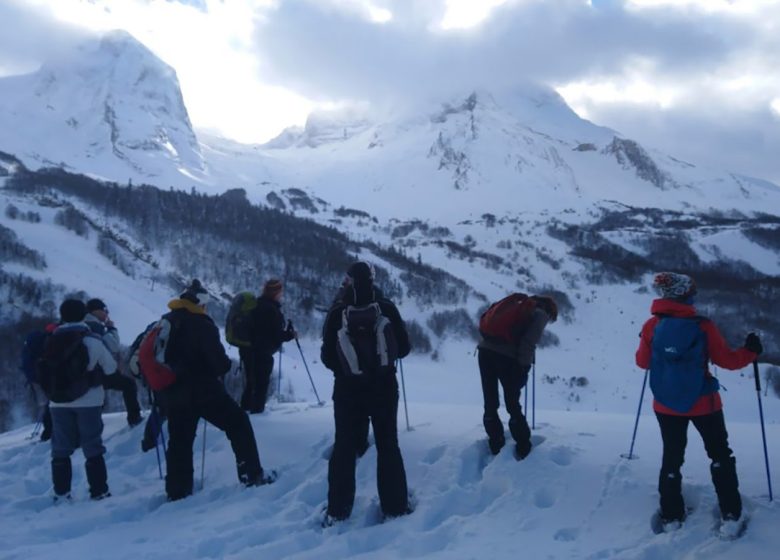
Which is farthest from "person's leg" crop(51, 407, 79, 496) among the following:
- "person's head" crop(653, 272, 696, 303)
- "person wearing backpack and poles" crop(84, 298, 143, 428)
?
"person's head" crop(653, 272, 696, 303)

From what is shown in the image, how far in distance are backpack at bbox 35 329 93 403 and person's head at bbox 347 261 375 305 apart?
3.14 m

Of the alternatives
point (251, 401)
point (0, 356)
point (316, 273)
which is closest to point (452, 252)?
point (316, 273)

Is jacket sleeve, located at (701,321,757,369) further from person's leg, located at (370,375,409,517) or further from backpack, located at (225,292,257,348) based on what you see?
backpack, located at (225,292,257,348)

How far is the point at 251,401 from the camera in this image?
932 cm

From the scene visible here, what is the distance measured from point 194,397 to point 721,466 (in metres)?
4.78

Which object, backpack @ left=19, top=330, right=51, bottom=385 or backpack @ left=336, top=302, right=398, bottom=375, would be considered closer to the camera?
backpack @ left=336, top=302, right=398, bottom=375

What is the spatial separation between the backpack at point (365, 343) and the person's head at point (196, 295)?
73.9 inches

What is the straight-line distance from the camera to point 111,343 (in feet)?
25.2

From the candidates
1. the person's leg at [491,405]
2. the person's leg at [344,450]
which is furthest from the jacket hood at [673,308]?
the person's leg at [344,450]

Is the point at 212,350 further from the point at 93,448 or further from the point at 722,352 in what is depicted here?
the point at 722,352

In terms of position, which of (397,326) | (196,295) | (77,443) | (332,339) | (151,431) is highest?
(196,295)

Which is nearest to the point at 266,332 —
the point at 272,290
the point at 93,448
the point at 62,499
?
the point at 272,290

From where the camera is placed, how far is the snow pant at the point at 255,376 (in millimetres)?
8906

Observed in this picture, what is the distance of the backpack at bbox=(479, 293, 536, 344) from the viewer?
6633 millimetres
